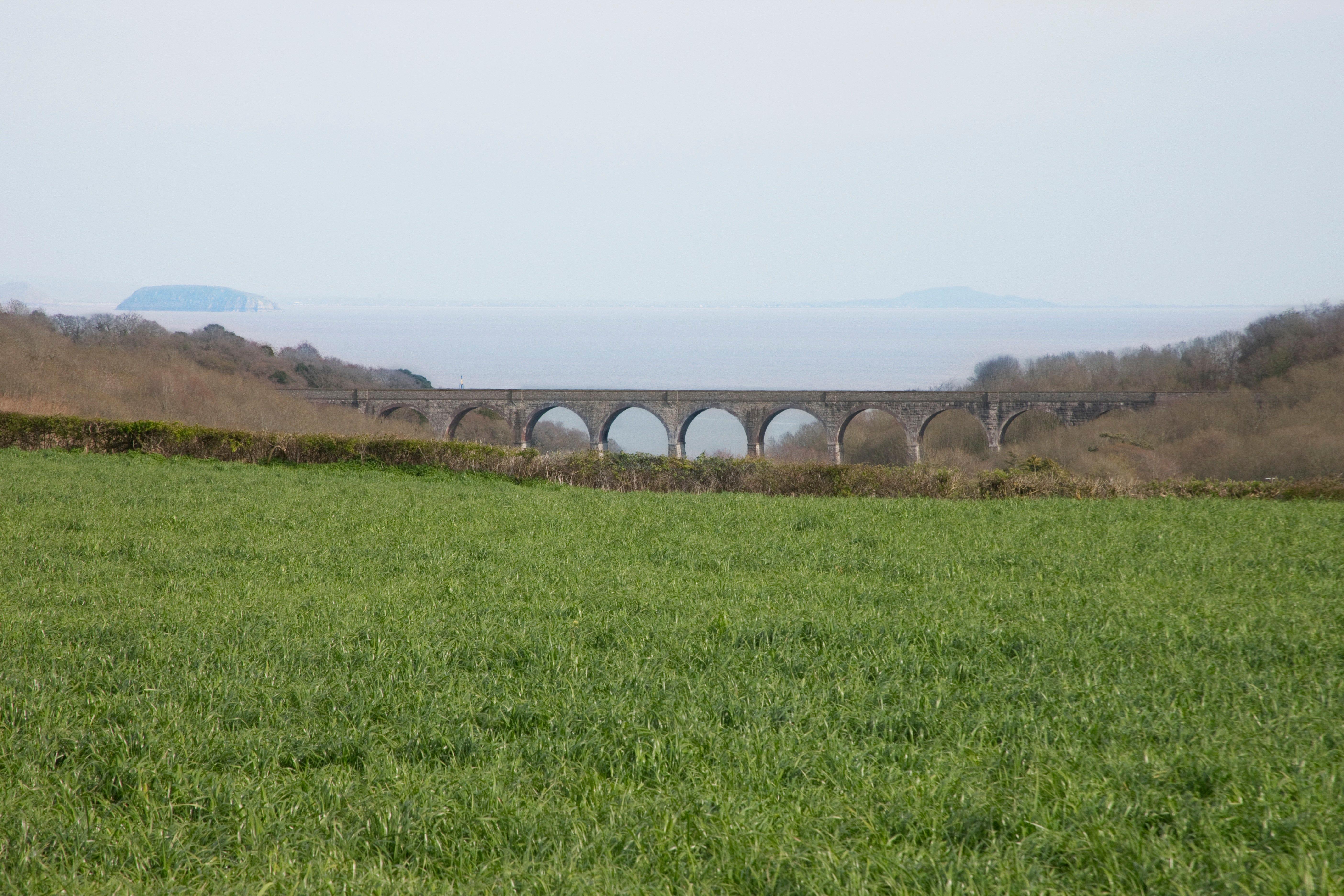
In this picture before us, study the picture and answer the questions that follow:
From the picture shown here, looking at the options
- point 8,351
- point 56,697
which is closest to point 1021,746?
point 56,697

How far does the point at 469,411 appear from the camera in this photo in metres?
48.8

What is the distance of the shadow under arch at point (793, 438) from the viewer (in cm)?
4619

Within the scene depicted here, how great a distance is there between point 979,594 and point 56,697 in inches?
213

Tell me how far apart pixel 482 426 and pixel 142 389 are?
65.1 feet

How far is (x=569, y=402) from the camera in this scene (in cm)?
4819

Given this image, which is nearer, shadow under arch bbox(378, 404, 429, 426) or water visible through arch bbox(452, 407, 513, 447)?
shadow under arch bbox(378, 404, 429, 426)

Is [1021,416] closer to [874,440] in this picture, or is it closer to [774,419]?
[874,440]

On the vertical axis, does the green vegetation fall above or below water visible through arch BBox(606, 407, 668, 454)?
above

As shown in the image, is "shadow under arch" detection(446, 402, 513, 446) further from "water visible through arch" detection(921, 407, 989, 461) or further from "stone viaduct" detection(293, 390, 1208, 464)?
"water visible through arch" detection(921, 407, 989, 461)

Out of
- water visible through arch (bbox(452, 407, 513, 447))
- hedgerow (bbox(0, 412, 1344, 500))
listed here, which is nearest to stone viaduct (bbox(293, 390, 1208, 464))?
water visible through arch (bbox(452, 407, 513, 447))

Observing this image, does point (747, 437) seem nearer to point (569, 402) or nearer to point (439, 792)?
point (569, 402)

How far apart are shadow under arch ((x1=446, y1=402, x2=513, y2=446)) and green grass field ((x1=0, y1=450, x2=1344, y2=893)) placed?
135 ft

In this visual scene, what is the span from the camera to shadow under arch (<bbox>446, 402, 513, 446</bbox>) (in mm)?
48312

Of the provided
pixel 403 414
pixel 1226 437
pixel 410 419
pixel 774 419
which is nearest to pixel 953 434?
pixel 774 419
